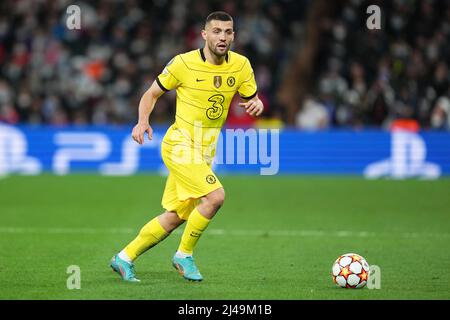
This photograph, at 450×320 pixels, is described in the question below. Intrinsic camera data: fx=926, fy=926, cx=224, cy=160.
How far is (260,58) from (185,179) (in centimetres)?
1518

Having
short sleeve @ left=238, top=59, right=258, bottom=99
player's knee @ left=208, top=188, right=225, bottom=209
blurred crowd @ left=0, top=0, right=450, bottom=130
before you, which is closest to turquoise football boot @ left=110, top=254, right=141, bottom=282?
player's knee @ left=208, top=188, right=225, bottom=209

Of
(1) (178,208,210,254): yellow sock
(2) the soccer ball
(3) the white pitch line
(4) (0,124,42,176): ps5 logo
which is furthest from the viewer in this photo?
(4) (0,124,42,176): ps5 logo

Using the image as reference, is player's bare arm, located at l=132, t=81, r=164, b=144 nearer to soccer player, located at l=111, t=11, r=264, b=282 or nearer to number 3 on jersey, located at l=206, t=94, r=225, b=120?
soccer player, located at l=111, t=11, r=264, b=282

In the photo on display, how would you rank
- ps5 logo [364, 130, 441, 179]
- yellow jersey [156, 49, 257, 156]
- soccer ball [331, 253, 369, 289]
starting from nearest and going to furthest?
soccer ball [331, 253, 369, 289]
yellow jersey [156, 49, 257, 156]
ps5 logo [364, 130, 441, 179]

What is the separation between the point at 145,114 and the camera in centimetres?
832

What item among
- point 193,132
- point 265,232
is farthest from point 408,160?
point 193,132

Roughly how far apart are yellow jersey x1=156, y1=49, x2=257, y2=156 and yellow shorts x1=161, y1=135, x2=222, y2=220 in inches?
3.8

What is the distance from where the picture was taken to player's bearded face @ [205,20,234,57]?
27.0ft

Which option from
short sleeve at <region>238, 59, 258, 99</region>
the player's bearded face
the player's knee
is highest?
the player's bearded face

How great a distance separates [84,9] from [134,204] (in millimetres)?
10355

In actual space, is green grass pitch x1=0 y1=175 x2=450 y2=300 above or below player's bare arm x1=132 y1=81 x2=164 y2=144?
below

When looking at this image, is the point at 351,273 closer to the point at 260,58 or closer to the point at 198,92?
the point at 198,92

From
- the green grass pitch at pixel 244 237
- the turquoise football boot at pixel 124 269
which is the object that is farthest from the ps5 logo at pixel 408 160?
the turquoise football boot at pixel 124 269
